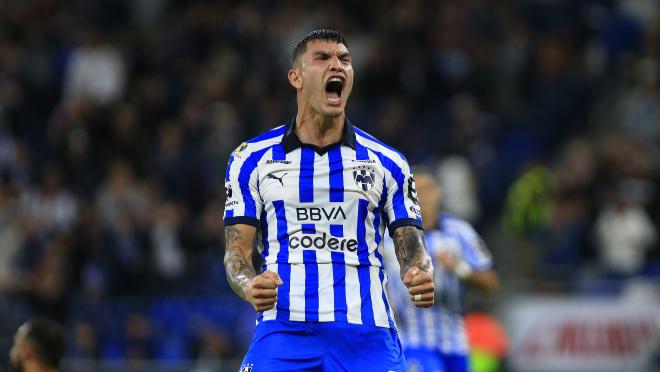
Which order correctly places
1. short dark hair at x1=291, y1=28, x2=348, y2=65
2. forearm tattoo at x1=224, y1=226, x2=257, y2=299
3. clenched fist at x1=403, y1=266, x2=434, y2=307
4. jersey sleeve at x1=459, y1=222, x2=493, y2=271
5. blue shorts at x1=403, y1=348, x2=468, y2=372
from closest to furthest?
clenched fist at x1=403, y1=266, x2=434, y2=307, forearm tattoo at x1=224, y1=226, x2=257, y2=299, short dark hair at x1=291, y1=28, x2=348, y2=65, blue shorts at x1=403, y1=348, x2=468, y2=372, jersey sleeve at x1=459, y1=222, x2=493, y2=271

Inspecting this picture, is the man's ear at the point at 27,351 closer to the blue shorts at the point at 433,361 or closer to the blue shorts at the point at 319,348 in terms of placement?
the blue shorts at the point at 319,348

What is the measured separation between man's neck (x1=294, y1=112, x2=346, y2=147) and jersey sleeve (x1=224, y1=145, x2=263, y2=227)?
1.03 feet

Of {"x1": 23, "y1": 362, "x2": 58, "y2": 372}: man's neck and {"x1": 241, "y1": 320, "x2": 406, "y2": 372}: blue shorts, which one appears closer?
{"x1": 241, "y1": 320, "x2": 406, "y2": 372}: blue shorts

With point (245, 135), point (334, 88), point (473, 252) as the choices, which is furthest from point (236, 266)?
point (245, 135)

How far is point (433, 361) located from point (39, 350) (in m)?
3.49

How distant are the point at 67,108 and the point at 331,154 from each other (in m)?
12.2

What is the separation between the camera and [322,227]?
20.0 ft

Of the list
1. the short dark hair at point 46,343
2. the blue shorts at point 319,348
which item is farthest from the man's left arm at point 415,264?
the short dark hair at point 46,343

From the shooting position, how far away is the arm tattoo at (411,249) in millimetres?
5977

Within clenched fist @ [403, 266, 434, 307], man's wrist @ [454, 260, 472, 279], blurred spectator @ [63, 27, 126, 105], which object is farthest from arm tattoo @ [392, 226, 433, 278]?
blurred spectator @ [63, 27, 126, 105]

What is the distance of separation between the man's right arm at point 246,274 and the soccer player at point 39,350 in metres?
1.35

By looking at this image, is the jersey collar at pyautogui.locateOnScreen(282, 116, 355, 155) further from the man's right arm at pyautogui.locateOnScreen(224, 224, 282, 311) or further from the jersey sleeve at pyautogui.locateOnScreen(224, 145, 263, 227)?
the man's right arm at pyautogui.locateOnScreen(224, 224, 282, 311)

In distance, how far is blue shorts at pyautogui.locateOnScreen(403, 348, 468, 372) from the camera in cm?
924

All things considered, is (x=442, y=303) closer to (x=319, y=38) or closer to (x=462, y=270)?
(x=462, y=270)
